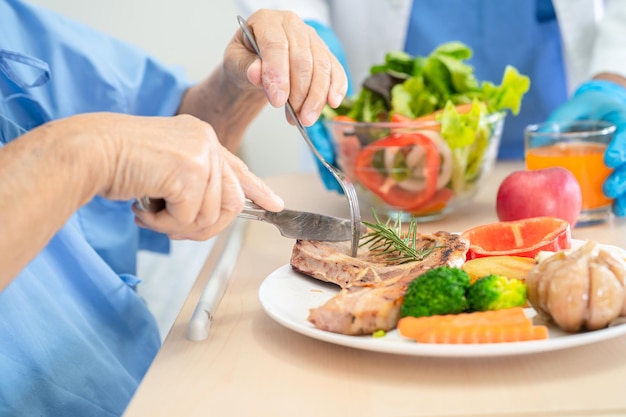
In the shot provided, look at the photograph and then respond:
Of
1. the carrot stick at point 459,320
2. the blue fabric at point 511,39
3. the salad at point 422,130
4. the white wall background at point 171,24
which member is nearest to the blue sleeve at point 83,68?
the salad at point 422,130

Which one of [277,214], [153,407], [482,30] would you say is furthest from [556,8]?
[153,407]

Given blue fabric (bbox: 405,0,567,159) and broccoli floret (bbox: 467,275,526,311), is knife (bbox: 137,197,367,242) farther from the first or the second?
blue fabric (bbox: 405,0,567,159)

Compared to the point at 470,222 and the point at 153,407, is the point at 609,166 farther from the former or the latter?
the point at 153,407

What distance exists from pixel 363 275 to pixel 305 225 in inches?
5.6

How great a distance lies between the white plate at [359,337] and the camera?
0.77 meters

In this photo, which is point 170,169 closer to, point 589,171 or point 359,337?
point 359,337

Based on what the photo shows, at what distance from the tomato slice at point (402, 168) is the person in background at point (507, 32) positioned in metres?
0.53

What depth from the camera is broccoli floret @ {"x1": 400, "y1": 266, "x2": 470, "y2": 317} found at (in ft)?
2.74

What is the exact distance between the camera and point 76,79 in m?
1.52

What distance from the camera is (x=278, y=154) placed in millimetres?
3635

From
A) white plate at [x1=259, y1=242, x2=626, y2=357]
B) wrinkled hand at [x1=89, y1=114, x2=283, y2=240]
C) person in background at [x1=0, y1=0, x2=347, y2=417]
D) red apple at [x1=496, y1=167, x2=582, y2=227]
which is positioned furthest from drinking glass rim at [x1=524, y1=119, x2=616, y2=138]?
wrinkled hand at [x1=89, y1=114, x2=283, y2=240]

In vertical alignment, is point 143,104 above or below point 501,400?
below

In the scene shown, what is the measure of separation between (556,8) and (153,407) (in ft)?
5.27

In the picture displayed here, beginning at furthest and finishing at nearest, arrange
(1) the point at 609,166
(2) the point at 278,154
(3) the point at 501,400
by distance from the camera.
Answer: (2) the point at 278,154
(1) the point at 609,166
(3) the point at 501,400
